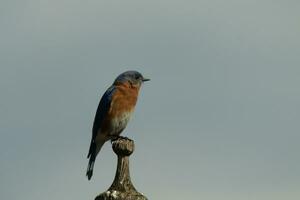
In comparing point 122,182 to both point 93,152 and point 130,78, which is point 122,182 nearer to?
point 93,152

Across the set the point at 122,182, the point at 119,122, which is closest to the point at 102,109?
the point at 119,122

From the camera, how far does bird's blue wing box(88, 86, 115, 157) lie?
1502 cm

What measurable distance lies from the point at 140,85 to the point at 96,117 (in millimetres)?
1123

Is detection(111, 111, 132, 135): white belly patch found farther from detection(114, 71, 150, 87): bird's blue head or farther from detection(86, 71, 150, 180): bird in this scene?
detection(114, 71, 150, 87): bird's blue head

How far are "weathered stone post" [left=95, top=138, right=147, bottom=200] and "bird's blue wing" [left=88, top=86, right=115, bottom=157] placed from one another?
772cm

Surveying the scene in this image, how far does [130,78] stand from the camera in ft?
50.8

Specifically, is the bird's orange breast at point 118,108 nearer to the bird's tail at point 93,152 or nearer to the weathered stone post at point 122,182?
the bird's tail at point 93,152

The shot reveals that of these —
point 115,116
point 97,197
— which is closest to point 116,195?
point 97,197

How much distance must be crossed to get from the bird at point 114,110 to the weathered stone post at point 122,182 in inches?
284

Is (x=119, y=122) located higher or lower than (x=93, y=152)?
higher

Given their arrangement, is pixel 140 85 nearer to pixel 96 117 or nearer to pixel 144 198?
pixel 96 117

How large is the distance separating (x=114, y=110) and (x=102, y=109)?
41 centimetres

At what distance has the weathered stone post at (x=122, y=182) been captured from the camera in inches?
268

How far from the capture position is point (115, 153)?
7.31 m
